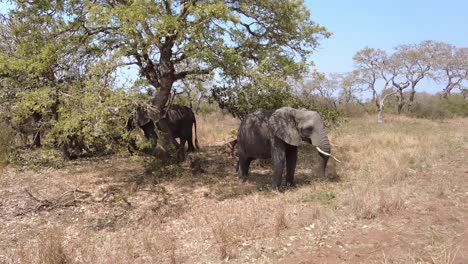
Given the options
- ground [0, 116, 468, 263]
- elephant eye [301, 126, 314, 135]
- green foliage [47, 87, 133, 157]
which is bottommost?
→ ground [0, 116, 468, 263]

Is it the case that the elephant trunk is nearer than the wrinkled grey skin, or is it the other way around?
the elephant trunk

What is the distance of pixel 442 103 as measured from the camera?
40094 mm

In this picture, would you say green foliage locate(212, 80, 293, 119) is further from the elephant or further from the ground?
the elephant

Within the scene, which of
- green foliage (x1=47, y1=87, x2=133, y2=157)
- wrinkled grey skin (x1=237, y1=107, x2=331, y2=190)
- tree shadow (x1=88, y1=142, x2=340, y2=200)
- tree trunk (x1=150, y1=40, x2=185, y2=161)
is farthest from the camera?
tree trunk (x1=150, y1=40, x2=185, y2=161)

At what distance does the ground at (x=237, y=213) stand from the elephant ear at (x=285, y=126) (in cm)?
115

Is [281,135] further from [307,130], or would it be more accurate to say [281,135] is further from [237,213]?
[237,213]

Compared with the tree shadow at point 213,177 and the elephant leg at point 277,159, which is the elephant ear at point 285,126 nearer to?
the elephant leg at point 277,159

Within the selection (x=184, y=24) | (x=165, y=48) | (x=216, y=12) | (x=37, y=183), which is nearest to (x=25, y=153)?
(x=37, y=183)

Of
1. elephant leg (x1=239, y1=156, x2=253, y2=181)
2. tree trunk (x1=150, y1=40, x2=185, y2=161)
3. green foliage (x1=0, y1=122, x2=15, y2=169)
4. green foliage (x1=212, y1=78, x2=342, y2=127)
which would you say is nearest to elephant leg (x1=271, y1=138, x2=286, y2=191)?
elephant leg (x1=239, y1=156, x2=253, y2=181)

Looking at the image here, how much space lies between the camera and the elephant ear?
950 cm

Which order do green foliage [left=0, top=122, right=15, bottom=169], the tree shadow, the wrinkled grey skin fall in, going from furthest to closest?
1. green foliage [left=0, top=122, right=15, bottom=169]
2. the tree shadow
3. the wrinkled grey skin

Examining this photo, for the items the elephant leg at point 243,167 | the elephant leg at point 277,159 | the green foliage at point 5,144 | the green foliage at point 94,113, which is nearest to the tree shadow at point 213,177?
the elephant leg at point 243,167

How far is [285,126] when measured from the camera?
960 centimetres

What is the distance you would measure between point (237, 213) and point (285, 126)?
2.64m
